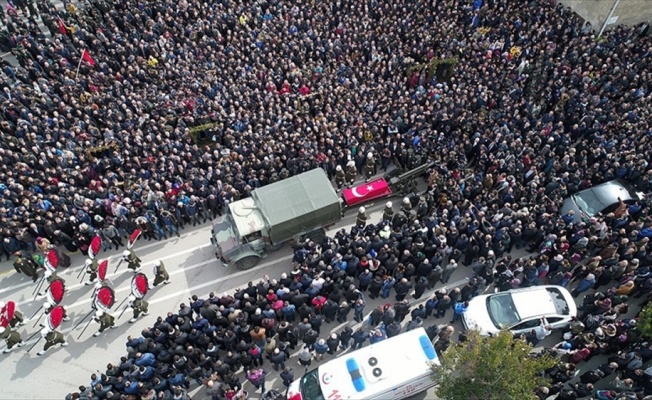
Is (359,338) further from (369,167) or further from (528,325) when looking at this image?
(369,167)

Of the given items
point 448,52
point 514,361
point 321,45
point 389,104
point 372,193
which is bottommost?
point 514,361

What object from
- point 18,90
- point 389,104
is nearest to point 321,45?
point 389,104

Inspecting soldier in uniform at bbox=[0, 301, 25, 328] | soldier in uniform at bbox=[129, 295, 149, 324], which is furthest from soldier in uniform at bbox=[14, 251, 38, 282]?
soldier in uniform at bbox=[129, 295, 149, 324]

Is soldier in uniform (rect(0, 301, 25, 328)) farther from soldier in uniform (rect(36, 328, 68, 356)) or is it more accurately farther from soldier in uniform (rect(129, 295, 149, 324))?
soldier in uniform (rect(129, 295, 149, 324))

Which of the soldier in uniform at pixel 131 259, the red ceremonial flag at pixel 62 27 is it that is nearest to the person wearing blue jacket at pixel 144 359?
the soldier in uniform at pixel 131 259

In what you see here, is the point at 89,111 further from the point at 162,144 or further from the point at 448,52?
the point at 448,52

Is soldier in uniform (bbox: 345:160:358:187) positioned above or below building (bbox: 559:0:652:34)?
below

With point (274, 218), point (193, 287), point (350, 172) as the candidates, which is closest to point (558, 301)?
point (350, 172)
